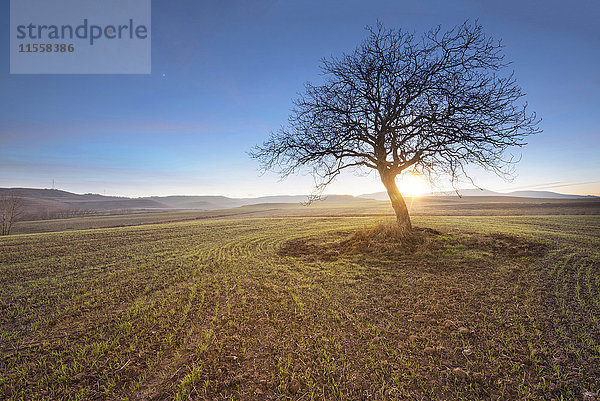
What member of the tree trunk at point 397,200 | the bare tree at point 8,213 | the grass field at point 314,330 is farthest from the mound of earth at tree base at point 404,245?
the bare tree at point 8,213

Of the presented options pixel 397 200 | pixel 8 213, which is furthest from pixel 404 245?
pixel 8 213

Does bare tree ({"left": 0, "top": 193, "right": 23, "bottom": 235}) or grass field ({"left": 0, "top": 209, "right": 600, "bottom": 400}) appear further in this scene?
bare tree ({"left": 0, "top": 193, "right": 23, "bottom": 235})

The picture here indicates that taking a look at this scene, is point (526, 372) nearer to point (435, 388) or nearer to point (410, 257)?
point (435, 388)

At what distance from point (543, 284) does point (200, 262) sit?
428 inches

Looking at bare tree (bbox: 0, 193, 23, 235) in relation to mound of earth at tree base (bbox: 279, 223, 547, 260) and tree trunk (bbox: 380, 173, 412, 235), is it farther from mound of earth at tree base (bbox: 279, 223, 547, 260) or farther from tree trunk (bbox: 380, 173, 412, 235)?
tree trunk (bbox: 380, 173, 412, 235)

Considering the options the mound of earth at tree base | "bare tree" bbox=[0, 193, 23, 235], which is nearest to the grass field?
the mound of earth at tree base

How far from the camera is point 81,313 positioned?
5141 millimetres

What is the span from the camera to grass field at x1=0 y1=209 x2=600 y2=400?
9.54 feet

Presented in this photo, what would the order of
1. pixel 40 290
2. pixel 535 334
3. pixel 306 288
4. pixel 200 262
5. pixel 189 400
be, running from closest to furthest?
pixel 189 400 → pixel 535 334 → pixel 306 288 → pixel 40 290 → pixel 200 262

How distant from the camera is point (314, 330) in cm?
415

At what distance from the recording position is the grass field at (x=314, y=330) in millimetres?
2908

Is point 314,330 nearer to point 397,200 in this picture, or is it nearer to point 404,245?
point 404,245

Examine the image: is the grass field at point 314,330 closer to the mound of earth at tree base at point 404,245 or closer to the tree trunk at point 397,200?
the mound of earth at tree base at point 404,245

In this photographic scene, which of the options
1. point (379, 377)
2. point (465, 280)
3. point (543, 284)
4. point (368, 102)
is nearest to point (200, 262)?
point (379, 377)
